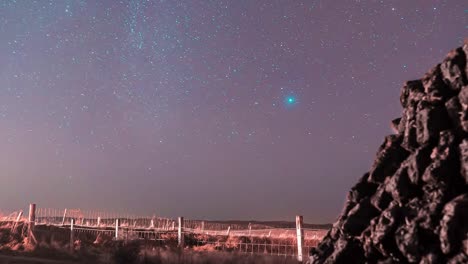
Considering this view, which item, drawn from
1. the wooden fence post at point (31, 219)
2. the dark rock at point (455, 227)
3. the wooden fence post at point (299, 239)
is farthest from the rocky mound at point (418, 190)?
the wooden fence post at point (31, 219)

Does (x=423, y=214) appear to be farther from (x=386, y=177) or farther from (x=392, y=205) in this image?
(x=386, y=177)

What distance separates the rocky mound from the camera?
179 inches

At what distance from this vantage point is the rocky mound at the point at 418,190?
15.0 ft

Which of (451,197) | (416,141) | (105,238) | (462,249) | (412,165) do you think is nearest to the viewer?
(462,249)

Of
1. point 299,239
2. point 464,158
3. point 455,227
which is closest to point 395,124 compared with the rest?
point 464,158

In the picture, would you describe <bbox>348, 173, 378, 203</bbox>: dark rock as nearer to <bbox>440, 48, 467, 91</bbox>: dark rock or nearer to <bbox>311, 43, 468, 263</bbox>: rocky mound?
<bbox>311, 43, 468, 263</bbox>: rocky mound

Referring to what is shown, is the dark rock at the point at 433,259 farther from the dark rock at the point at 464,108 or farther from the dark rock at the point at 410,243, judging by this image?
the dark rock at the point at 464,108

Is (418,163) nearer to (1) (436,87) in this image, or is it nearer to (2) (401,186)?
(2) (401,186)

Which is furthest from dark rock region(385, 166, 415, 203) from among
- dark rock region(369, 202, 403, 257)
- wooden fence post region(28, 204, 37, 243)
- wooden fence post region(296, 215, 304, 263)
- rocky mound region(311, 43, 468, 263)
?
wooden fence post region(28, 204, 37, 243)

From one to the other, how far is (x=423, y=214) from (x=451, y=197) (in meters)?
0.31

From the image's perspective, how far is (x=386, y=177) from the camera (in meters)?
5.65

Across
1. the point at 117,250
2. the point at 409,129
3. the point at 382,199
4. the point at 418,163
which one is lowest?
the point at 117,250

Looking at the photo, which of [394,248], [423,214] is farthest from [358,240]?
[423,214]

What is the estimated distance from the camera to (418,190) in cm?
506
